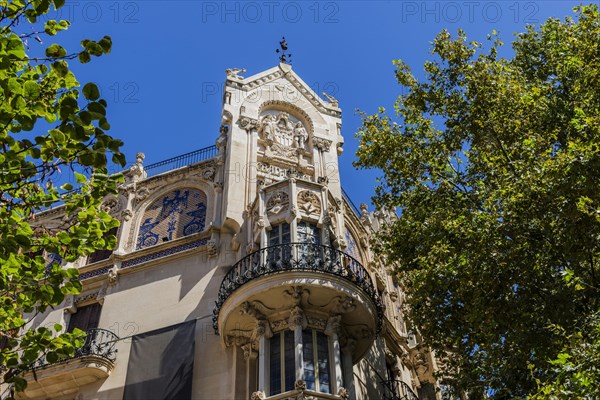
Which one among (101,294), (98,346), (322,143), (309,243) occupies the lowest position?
(98,346)

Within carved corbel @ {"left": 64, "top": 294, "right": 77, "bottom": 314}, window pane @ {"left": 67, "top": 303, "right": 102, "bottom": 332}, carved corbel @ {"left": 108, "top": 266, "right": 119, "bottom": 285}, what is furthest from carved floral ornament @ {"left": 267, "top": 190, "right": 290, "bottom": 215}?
carved corbel @ {"left": 64, "top": 294, "right": 77, "bottom": 314}

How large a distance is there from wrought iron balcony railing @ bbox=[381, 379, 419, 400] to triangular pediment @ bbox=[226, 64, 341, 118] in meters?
10.4

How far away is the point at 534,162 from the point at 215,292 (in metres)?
9.86

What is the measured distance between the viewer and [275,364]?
666 inches

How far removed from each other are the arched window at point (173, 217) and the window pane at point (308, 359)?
248 inches

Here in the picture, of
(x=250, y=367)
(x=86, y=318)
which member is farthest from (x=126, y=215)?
(x=250, y=367)

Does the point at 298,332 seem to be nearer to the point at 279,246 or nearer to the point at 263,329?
the point at 263,329

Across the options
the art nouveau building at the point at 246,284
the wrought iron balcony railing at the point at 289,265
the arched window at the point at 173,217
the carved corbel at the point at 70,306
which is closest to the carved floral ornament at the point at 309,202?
the art nouveau building at the point at 246,284

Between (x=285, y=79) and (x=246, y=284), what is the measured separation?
443 inches

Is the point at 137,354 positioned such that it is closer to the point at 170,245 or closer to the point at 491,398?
the point at 170,245

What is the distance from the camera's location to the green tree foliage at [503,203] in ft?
43.7

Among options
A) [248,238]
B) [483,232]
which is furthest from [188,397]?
[483,232]

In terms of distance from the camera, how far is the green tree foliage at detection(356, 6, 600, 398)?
13328mm

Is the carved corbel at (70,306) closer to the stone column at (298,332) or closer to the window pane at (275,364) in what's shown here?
the window pane at (275,364)
